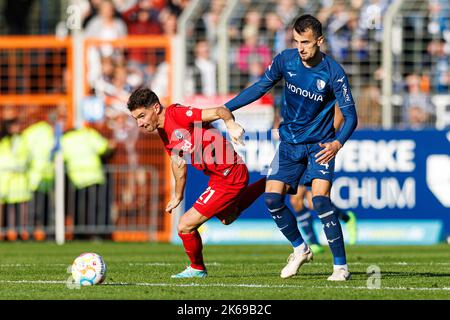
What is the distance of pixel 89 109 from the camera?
827 inches

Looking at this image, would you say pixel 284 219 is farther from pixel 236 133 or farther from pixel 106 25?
pixel 106 25

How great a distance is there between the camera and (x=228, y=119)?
10.8 metres

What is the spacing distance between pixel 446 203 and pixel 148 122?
9461mm

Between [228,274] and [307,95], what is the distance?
6.79 ft

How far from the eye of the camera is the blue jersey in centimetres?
1102

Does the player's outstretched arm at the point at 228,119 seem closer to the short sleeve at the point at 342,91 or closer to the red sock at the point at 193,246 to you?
the short sleeve at the point at 342,91

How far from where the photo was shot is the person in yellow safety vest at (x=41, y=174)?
20875 mm

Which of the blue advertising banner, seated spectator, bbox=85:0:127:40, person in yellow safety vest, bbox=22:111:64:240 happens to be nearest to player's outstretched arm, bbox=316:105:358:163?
the blue advertising banner

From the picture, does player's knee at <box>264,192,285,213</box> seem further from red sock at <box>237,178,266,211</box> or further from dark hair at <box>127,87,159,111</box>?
dark hair at <box>127,87,159,111</box>

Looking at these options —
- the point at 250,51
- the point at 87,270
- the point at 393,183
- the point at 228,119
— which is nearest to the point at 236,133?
the point at 228,119
